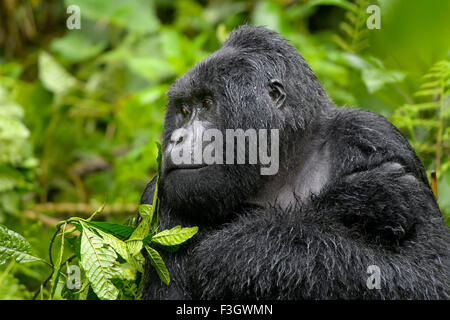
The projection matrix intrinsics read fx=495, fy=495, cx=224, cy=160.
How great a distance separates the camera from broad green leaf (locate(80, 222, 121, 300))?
2.41m

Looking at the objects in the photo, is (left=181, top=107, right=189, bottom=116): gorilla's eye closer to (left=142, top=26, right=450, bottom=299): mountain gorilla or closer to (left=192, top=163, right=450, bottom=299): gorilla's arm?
(left=142, top=26, right=450, bottom=299): mountain gorilla

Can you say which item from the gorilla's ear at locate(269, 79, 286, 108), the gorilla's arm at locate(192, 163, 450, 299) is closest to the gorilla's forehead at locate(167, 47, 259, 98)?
the gorilla's ear at locate(269, 79, 286, 108)

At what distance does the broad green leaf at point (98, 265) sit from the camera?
2.41 meters

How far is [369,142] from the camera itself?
2.71 metres

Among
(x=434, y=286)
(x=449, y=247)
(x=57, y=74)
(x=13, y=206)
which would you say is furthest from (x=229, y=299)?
(x=57, y=74)

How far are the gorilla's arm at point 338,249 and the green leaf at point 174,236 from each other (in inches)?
4.4

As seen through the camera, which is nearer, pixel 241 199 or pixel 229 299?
pixel 229 299

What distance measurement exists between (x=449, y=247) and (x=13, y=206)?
4023 millimetres

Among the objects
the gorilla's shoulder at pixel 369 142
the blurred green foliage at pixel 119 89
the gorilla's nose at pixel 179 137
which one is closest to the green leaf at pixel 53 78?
the blurred green foliage at pixel 119 89

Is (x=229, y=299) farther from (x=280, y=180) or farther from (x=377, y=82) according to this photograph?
(x=377, y=82)

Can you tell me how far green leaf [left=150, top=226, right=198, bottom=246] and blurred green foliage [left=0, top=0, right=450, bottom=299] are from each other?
0.77 meters

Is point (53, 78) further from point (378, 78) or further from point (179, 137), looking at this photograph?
point (179, 137)

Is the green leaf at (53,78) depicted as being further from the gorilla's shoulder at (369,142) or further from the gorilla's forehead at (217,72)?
the gorilla's shoulder at (369,142)

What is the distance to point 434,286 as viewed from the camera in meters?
2.41
